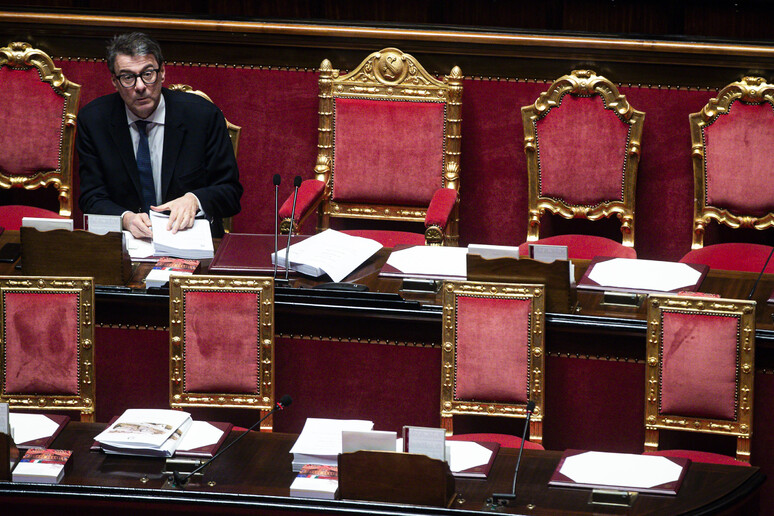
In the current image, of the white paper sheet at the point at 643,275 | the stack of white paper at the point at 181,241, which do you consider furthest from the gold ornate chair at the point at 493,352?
the stack of white paper at the point at 181,241

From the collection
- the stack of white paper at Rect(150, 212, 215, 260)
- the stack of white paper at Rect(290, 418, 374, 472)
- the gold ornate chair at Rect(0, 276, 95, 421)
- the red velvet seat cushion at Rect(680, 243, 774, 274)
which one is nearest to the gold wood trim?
the red velvet seat cushion at Rect(680, 243, 774, 274)

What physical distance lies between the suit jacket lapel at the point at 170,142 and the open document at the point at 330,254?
66cm

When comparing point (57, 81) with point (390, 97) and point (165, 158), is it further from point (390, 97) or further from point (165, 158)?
point (390, 97)

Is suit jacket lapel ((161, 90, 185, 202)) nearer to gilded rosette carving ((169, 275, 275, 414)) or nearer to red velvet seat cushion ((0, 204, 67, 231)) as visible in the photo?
red velvet seat cushion ((0, 204, 67, 231))

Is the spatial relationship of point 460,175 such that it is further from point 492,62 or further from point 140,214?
point 140,214

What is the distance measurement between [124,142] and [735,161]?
2176 mm

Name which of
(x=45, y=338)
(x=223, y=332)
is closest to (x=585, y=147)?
(x=223, y=332)

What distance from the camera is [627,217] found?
441cm

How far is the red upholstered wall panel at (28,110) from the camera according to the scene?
4.61 m

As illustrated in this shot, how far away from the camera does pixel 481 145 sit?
4.72 m

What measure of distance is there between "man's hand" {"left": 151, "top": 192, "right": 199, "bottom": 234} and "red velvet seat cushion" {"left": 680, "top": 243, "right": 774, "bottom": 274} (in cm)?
171

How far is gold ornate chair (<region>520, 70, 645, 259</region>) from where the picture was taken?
4.36 meters

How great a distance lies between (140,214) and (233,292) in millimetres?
676

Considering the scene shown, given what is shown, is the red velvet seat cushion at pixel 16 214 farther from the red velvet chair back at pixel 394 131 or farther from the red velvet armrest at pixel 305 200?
the red velvet chair back at pixel 394 131
